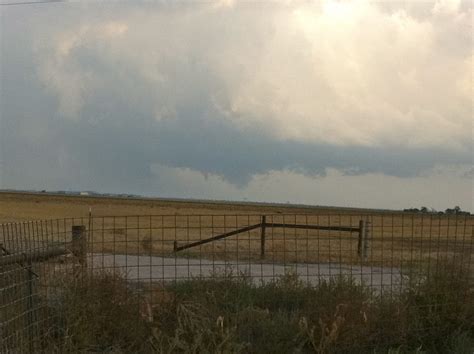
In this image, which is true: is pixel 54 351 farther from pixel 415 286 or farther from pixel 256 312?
pixel 415 286

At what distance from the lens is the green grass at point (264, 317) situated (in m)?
7.00

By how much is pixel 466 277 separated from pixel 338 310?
2119 millimetres

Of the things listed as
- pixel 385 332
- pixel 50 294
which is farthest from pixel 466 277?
pixel 50 294

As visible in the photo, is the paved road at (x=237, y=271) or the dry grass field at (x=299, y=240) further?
the dry grass field at (x=299, y=240)

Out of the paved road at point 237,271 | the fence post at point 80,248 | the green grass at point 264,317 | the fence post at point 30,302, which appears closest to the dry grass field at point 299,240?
the fence post at point 80,248

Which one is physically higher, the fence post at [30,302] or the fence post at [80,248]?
the fence post at [80,248]

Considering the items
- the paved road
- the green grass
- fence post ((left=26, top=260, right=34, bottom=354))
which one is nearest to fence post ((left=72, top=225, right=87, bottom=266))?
the paved road

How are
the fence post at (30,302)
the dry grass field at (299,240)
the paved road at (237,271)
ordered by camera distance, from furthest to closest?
the dry grass field at (299,240) → the paved road at (237,271) → the fence post at (30,302)

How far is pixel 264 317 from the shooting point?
24.0ft

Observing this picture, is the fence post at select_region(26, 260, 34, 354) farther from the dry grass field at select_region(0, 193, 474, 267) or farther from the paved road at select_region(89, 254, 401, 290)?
A: the paved road at select_region(89, 254, 401, 290)

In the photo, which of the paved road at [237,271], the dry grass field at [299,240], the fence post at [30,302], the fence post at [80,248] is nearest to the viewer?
the fence post at [30,302]

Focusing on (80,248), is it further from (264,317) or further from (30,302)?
(264,317)

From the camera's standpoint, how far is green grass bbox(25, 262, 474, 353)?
276 inches

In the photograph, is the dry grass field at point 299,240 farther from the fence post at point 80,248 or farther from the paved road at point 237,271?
the paved road at point 237,271
